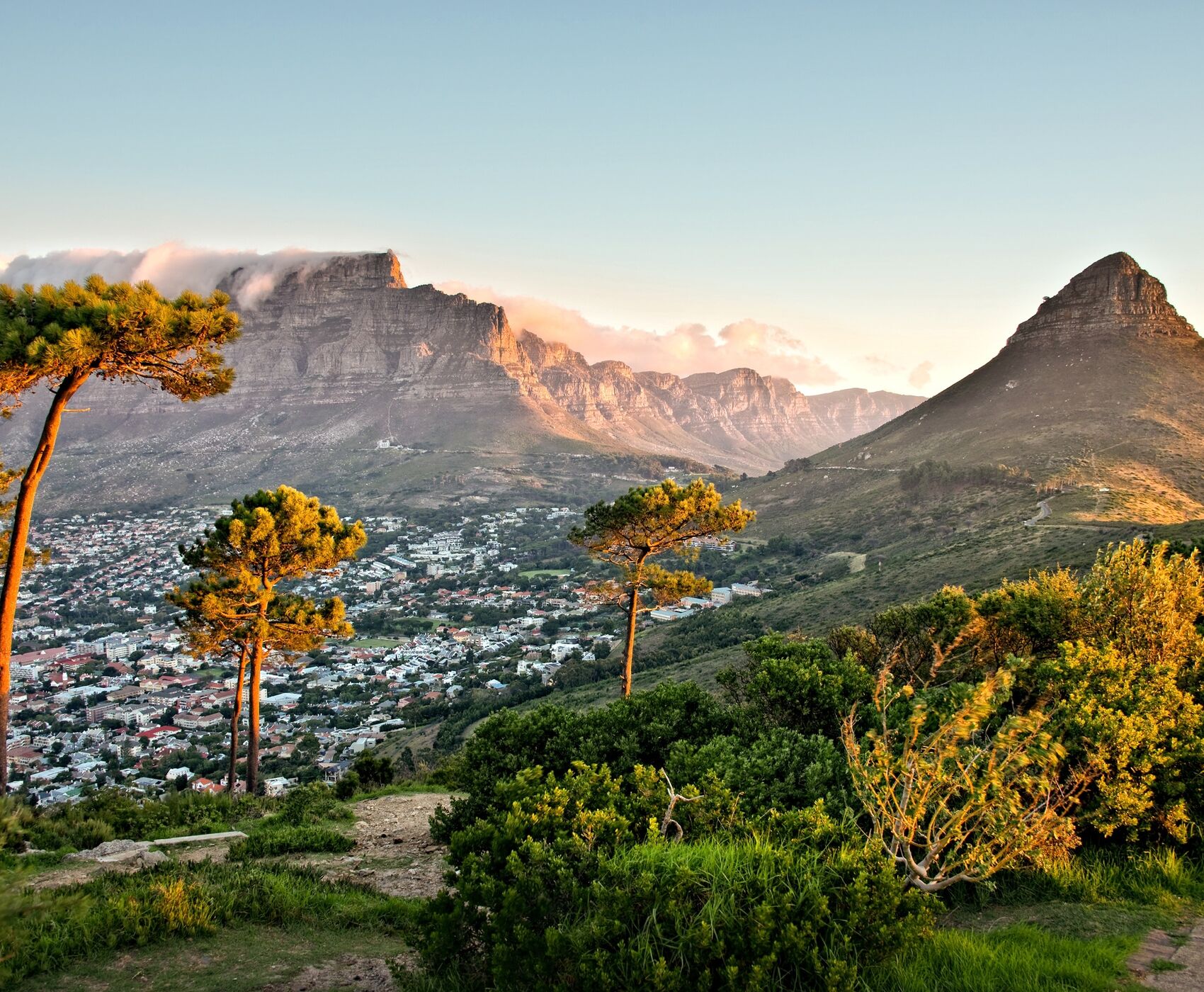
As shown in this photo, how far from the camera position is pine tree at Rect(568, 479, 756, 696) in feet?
55.4

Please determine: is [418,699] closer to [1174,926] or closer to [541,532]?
[1174,926]

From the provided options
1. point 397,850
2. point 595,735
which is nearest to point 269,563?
point 397,850

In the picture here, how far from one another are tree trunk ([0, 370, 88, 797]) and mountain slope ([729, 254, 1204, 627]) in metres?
26.1

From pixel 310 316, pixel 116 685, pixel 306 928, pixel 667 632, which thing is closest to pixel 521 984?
pixel 306 928

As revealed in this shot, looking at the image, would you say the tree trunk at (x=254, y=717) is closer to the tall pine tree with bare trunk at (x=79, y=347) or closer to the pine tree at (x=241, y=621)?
the pine tree at (x=241, y=621)

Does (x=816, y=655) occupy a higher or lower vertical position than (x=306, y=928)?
higher

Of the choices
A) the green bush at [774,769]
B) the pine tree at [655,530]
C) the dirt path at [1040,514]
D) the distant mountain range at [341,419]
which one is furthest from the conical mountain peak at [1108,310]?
the green bush at [774,769]

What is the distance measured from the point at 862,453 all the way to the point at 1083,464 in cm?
3147

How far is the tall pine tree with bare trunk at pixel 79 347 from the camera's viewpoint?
909 centimetres

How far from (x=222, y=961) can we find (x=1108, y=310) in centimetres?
10255

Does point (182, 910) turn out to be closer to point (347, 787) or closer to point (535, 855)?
point (535, 855)

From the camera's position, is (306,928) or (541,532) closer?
(306,928)

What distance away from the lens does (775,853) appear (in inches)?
168

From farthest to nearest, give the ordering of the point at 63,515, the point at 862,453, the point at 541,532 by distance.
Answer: the point at 63,515 < the point at 541,532 < the point at 862,453
